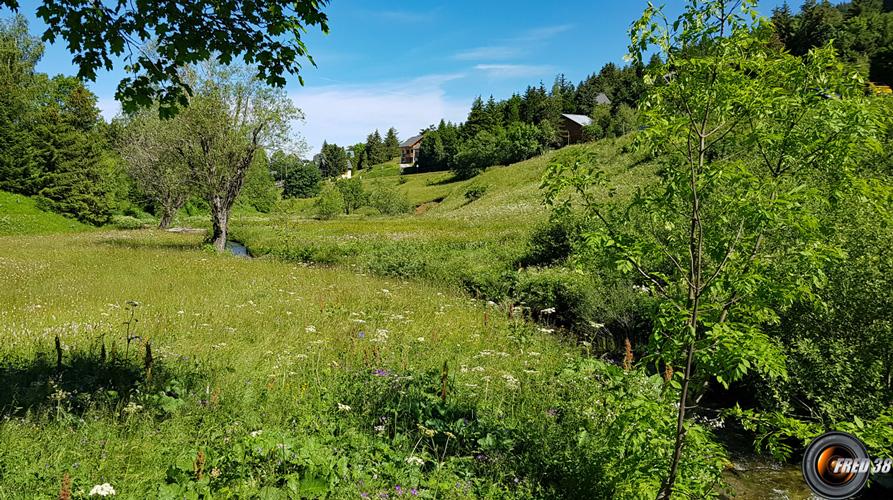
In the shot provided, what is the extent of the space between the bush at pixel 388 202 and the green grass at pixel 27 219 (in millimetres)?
39203

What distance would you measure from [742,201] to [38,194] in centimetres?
6118

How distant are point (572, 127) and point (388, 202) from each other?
153 feet

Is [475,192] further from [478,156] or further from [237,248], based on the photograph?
[237,248]

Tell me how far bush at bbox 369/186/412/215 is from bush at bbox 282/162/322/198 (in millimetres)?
59211

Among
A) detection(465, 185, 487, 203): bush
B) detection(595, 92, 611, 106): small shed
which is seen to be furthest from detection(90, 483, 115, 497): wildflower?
detection(595, 92, 611, 106): small shed

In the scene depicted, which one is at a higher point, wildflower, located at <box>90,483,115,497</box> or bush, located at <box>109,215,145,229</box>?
bush, located at <box>109,215,145,229</box>

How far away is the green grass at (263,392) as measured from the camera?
4.44 metres

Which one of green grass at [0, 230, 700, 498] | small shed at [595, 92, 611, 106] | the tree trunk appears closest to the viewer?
green grass at [0, 230, 700, 498]

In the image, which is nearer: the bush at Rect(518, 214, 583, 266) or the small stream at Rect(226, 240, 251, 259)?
the bush at Rect(518, 214, 583, 266)

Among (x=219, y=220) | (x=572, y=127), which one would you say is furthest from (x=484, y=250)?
(x=572, y=127)

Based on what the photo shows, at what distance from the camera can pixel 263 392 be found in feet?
21.3

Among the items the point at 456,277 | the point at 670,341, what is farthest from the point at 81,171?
the point at 670,341

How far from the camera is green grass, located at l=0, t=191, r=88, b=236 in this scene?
40.1 meters

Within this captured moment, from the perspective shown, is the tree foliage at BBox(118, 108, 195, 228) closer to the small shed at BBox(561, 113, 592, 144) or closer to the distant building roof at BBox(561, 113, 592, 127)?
the small shed at BBox(561, 113, 592, 144)
